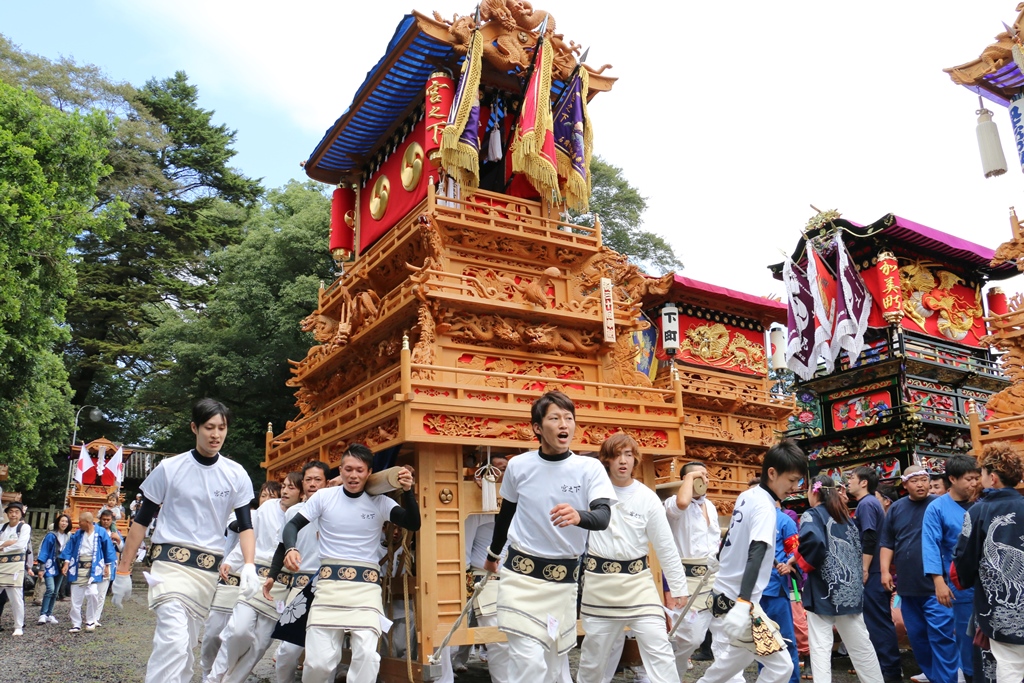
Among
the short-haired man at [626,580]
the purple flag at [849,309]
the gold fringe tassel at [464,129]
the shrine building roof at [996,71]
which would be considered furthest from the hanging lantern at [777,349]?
the short-haired man at [626,580]

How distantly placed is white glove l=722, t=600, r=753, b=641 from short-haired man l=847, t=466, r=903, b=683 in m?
4.08

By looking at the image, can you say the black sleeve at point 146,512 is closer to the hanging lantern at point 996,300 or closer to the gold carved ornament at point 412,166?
the gold carved ornament at point 412,166

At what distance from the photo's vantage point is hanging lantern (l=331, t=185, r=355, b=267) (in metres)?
18.1

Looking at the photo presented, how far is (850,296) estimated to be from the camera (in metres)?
19.8

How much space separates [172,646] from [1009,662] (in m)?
5.44

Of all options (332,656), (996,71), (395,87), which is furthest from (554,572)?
(996,71)

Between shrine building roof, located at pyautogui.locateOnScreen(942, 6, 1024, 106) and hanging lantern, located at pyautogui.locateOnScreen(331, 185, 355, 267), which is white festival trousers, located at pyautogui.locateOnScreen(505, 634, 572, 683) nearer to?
hanging lantern, located at pyautogui.locateOnScreen(331, 185, 355, 267)

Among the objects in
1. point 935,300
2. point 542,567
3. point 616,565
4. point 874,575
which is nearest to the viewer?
point 542,567

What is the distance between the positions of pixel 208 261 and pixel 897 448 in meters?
25.9

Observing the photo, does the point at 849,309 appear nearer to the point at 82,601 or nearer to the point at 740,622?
the point at 740,622

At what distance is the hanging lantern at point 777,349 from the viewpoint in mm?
21602

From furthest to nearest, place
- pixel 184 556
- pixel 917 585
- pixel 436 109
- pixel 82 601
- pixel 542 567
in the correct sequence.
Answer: pixel 436 109
pixel 82 601
pixel 917 585
pixel 184 556
pixel 542 567

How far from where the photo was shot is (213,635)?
24.9ft

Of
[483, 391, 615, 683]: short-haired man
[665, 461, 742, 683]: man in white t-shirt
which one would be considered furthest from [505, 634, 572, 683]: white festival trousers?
[665, 461, 742, 683]: man in white t-shirt
